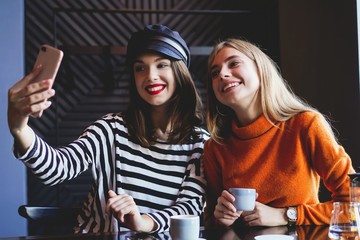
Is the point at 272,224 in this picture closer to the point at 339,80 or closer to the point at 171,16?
the point at 339,80

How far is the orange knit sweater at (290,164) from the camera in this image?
67.9 inches

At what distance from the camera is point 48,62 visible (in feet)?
4.58

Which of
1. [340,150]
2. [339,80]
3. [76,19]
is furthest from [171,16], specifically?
[340,150]

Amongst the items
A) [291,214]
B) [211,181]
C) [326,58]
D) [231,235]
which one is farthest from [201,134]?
[326,58]

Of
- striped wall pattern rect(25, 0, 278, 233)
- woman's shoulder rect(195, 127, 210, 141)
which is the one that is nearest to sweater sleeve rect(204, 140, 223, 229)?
woman's shoulder rect(195, 127, 210, 141)

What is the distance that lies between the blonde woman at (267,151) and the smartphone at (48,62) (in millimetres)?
723

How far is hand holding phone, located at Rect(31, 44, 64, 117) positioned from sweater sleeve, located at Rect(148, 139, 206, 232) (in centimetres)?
68

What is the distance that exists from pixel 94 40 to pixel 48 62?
401cm

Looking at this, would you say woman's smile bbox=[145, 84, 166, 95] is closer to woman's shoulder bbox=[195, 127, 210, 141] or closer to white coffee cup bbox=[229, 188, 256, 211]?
woman's shoulder bbox=[195, 127, 210, 141]

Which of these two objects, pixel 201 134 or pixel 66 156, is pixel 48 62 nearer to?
pixel 66 156

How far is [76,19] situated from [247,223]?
4.18m

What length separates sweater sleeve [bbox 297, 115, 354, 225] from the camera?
5.60ft

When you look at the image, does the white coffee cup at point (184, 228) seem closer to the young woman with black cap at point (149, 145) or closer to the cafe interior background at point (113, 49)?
the young woman with black cap at point (149, 145)

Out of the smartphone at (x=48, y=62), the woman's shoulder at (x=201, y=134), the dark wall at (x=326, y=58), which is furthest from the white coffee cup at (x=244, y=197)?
the dark wall at (x=326, y=58)
